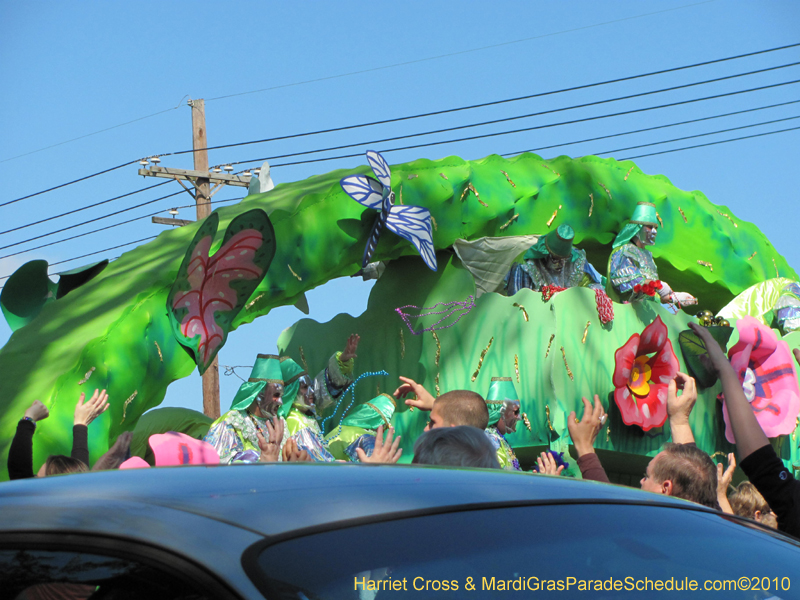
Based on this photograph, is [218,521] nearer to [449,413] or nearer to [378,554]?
[378,554]

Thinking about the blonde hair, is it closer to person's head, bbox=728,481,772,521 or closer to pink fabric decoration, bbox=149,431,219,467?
pink fabric decoration, bbox=149,431,219,467

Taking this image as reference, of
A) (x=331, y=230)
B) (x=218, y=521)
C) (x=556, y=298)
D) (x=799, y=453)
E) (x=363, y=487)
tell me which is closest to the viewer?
(x=218, y=521)

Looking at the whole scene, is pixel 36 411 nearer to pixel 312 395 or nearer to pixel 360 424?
pixel 360 424

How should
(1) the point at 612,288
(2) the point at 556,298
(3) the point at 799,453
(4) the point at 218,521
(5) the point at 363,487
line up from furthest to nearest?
(3) the point at 799,453, (1) the point at 612,288, (2) the point at 556,298, (5) the point at 363,487, (4) the point at 218,521

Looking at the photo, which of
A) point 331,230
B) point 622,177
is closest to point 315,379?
point 331,230

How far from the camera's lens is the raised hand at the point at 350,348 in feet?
25.2

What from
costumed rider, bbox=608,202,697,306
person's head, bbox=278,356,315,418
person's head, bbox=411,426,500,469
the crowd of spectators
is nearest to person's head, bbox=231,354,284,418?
person's head, bbox=278,356,315,418

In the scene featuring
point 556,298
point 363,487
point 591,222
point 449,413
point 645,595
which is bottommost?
point 645,595

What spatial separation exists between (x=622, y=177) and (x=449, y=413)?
6.45 m

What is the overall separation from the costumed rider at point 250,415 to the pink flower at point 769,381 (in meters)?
4.50

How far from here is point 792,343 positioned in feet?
31.7

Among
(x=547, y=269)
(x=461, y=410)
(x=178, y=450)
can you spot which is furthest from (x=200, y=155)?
(x=461, y=410)

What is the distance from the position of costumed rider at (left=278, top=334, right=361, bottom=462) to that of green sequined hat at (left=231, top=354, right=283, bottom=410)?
31 cm

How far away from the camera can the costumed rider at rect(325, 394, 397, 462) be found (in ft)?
A: 23.9
